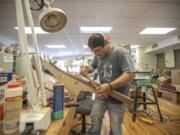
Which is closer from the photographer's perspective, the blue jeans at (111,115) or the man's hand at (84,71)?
the blue jeans at (111,115)

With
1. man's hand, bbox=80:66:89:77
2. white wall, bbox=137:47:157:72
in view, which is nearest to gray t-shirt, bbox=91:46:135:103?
man's hand, bbox=80:66:89:77

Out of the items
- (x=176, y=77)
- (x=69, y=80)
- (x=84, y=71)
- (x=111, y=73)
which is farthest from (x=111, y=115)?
(x=176, y=77)

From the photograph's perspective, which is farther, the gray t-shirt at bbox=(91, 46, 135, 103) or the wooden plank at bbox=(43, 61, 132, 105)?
the gray t-shirt at bbox=(91, 46, 135, 103)

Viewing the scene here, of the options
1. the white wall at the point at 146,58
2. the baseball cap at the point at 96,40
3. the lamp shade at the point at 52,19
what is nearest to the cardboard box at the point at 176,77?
the white wall at the point at 146,58

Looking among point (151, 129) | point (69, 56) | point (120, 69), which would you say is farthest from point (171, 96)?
point (69, 56)

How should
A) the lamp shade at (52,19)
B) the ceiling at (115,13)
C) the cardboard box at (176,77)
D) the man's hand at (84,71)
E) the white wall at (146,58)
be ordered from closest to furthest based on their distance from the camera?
the lamp shade at (52,19) → the man's hand at (84,71) → the ceiling at (115,13) → the cardboard box at (176,77) → the white wall at (146,58)

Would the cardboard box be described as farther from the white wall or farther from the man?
the man

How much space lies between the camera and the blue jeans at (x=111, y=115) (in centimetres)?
146

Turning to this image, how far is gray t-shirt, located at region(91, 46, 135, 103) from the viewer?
1395 millimetres

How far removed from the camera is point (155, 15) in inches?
143

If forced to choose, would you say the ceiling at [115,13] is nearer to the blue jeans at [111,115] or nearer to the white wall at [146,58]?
the blue jeans at [111,115]

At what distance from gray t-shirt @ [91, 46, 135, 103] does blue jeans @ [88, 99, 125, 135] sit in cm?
7

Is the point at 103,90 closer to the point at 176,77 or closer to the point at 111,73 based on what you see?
the point at 111,73

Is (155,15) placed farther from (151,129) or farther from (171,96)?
(171,96)
